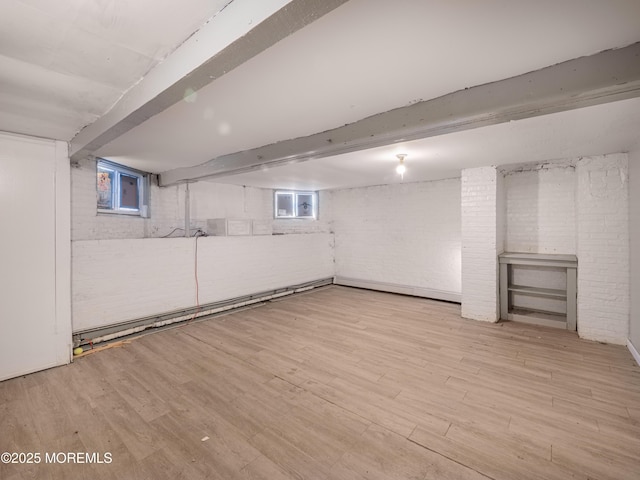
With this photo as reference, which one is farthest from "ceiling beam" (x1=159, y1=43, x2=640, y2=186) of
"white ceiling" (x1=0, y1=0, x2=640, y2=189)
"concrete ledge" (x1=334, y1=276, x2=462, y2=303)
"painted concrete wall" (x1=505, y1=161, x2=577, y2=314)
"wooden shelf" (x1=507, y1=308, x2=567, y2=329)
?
"concrete ledge" (x1=334, y1=276, x2=462, y2=303)

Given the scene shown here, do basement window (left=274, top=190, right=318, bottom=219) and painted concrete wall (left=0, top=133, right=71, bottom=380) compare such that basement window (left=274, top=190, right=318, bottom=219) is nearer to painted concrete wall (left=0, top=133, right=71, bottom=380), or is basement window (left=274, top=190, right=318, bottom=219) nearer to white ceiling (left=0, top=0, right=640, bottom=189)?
white ceiling (left=0, top=0, right=640, bottom=189)

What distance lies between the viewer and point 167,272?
425 cm

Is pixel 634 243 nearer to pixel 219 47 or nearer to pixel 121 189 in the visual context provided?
pixel 219 47

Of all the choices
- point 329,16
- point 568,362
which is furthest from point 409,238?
point 329,16

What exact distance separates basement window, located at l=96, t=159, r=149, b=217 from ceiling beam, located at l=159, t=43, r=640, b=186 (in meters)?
3.30

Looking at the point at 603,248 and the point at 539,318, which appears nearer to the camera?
the point at 603,248

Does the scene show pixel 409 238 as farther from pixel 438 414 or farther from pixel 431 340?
pixel 438 414

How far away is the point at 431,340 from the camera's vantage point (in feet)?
11.8

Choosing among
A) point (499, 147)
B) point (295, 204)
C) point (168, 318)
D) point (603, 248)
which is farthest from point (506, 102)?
point (295, 204)

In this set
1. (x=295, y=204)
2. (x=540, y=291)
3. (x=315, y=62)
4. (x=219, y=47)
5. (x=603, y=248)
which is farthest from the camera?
(x=295, y=204)

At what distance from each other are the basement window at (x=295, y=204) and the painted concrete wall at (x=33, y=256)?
13.9 ft

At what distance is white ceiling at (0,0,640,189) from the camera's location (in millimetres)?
1242

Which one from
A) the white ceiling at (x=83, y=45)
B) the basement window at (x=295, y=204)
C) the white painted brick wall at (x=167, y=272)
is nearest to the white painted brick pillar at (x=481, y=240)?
the white painted brick wall at (x=167, y=272)

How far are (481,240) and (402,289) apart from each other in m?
2.16
